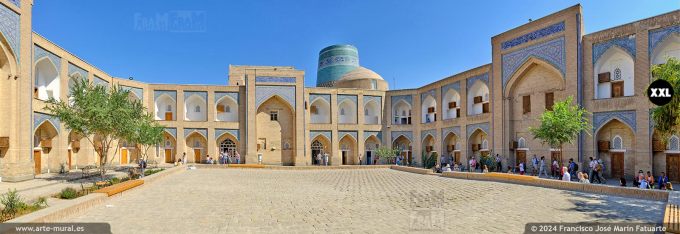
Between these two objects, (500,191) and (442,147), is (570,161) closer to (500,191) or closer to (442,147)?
(500,191)

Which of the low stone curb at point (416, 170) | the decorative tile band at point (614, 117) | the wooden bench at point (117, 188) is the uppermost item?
the decorative tile band at point (614, 117)

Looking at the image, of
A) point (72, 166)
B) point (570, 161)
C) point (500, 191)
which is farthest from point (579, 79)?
point (72, 166)

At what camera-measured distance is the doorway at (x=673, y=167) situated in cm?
1400

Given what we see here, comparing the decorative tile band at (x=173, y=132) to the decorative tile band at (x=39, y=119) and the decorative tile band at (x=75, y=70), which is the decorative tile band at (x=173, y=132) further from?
Result: the decorative tile band at (x=39, y=119)

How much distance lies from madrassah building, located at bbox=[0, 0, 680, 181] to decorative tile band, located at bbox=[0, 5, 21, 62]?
0.13 feet

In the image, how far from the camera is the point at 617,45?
50.5 feet

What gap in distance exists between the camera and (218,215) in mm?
7250

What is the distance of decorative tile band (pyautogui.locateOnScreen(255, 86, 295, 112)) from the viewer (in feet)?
88.5

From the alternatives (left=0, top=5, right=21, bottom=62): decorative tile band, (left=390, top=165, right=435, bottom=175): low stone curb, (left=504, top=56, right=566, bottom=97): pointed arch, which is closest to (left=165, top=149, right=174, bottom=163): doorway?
(left=0, top=5, right=21, bottom=62): decorative tile band

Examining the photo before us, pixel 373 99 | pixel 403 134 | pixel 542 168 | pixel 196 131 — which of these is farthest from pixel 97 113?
pixel 403 134

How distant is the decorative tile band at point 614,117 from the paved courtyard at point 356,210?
22.6 ft

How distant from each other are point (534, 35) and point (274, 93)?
52.7 feet

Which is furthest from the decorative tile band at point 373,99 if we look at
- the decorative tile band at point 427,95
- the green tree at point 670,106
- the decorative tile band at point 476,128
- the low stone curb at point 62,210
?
the low stone curb at point 62,210

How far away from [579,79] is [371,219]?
13.7m
